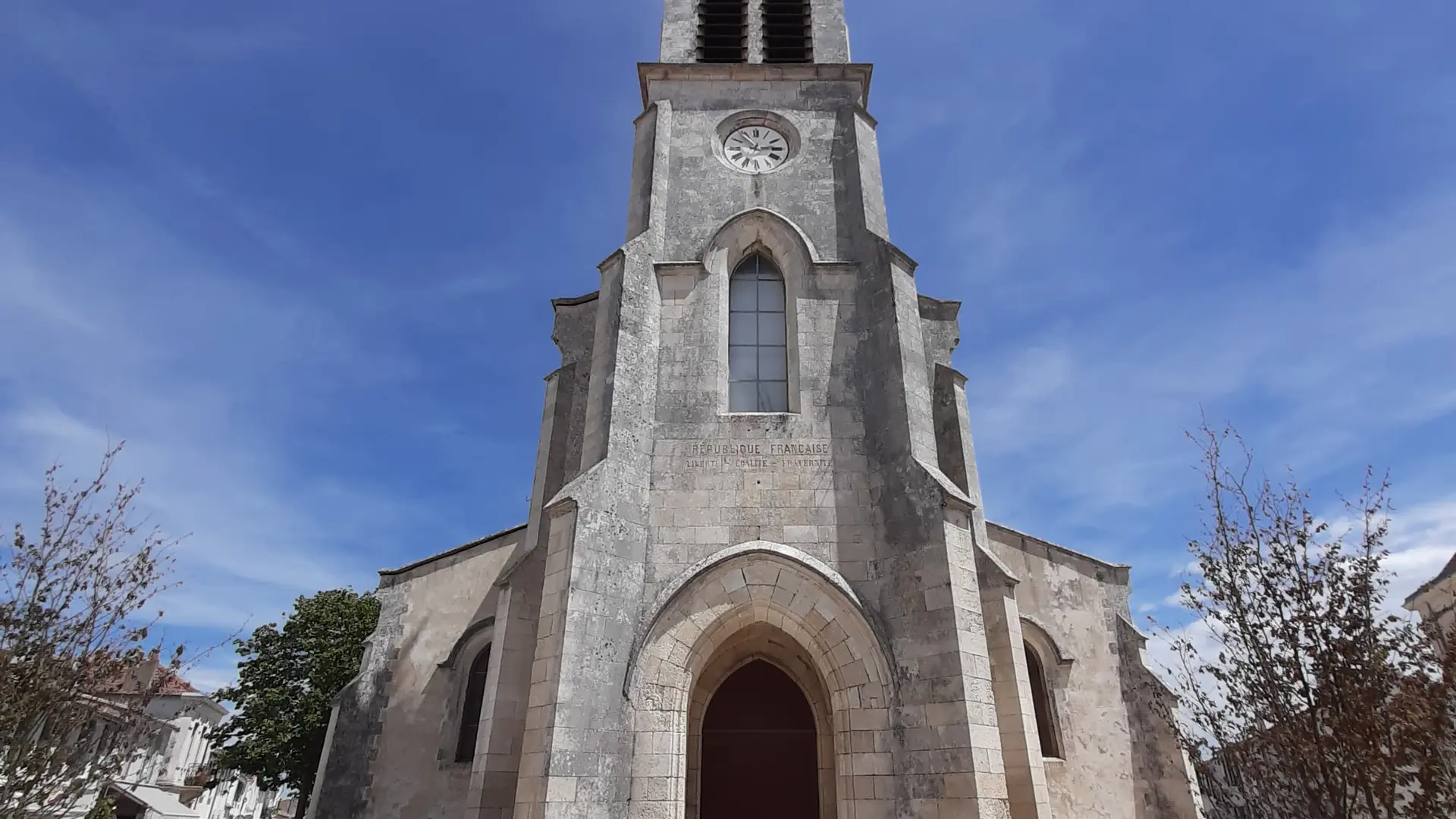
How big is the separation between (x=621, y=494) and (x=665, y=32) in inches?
385

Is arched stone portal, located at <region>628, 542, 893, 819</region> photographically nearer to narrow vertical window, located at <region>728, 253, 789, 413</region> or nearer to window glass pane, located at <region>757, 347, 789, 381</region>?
narrow vertical window, located at <region>728, 253, 789, 413</region>

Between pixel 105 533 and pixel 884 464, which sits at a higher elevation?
pixel 884 464

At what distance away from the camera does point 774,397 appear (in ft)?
36.2

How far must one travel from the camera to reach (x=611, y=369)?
415 inches

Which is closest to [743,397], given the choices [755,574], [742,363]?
[742,363]

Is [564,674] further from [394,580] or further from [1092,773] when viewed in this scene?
[1092,773]

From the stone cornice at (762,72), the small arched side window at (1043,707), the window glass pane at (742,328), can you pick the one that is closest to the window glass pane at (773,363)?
the window glass pane at (742,328)

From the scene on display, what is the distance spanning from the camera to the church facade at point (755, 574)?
8.58 m

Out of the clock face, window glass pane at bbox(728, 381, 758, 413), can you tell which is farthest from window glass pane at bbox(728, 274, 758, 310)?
the clock face

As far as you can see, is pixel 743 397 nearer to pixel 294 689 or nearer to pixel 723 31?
pixel 723 31

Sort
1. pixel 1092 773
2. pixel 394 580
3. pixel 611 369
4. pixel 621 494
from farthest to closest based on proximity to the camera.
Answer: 1. pixel 394 580
2. pixel 1092 773
3. pixel 611 369
4. pixel 621 494

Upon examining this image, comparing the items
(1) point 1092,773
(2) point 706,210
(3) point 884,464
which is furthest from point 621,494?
(1) point 1092,773

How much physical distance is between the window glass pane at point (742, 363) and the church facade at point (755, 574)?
0.19ft

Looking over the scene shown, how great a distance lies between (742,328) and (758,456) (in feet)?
7.45
